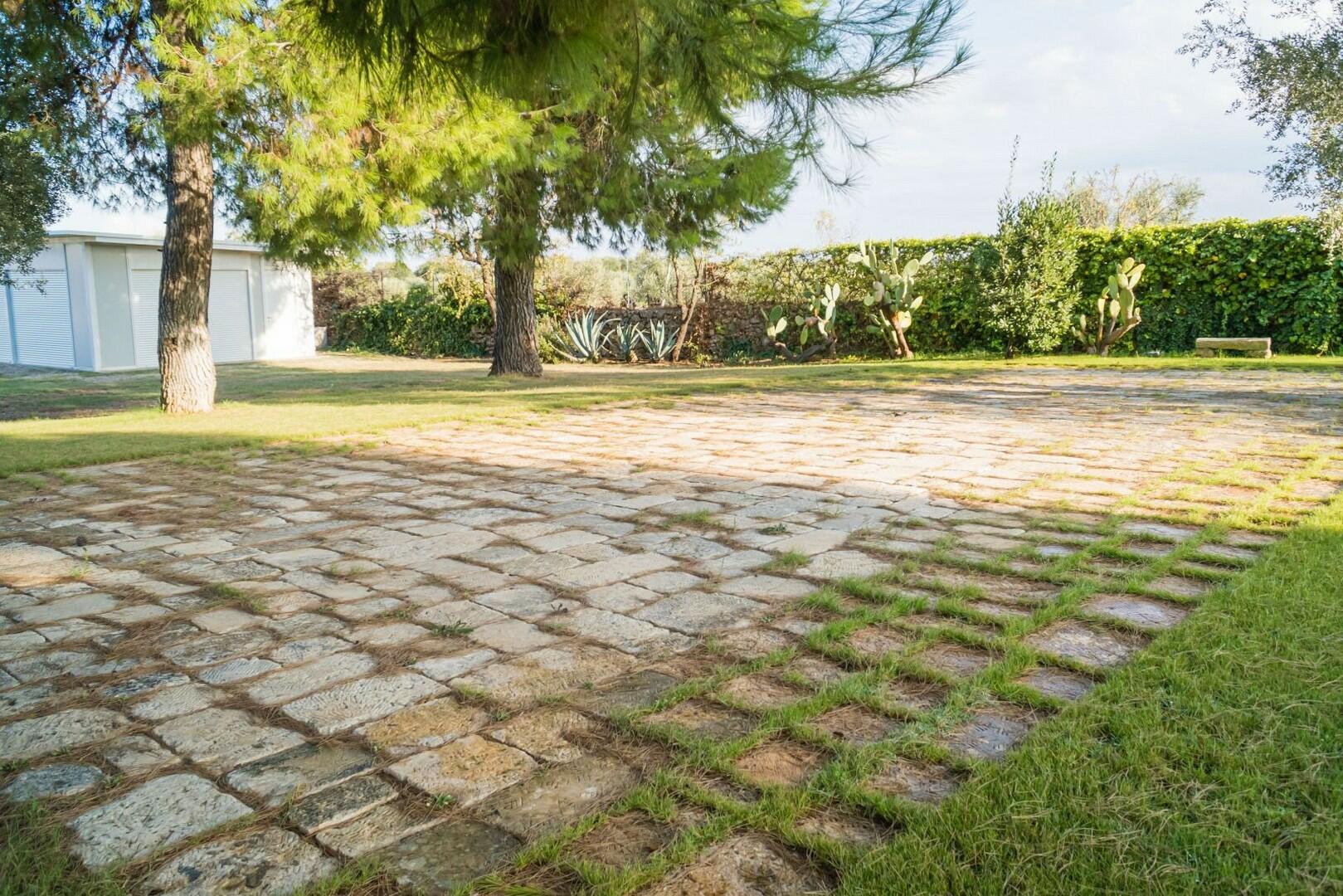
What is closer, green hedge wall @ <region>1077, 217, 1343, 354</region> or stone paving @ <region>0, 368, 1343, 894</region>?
stone paving @ <region>0, 368, 1343, 894</region>

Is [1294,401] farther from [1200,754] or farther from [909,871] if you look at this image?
[909,871]

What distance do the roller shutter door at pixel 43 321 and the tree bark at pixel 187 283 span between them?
1340 cm

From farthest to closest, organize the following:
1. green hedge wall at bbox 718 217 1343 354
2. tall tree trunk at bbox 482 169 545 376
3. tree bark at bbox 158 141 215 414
→ green hedge wall at bbox 718 217 1343 354
tall tree trunk at bbox 482 169 545 376
tree bark at bbox 158 141 215 414

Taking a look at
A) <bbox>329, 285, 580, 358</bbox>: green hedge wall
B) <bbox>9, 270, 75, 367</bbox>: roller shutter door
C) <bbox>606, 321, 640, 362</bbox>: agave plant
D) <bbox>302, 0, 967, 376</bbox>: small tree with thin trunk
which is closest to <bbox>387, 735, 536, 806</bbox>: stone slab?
<bbox>302, 0, 967, 376</bbox>: small tree with thin trunk

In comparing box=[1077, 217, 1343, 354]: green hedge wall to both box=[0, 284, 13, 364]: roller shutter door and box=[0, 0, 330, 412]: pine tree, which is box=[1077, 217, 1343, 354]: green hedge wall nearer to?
box=[0, 0, 330, 412]: pine tree

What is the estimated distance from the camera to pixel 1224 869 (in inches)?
59.8

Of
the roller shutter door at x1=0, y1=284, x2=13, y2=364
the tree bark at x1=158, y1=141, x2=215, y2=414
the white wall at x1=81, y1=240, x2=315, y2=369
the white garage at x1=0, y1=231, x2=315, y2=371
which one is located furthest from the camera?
the roller shutter door at x1=0, y1=284, x2=13, y2=364

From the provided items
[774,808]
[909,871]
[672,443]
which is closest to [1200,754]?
[909,871]

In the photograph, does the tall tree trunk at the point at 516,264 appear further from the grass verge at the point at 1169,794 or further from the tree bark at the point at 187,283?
the grass verge at the point at 1169,794

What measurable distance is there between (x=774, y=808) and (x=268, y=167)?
738 cm

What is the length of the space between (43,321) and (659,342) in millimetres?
14577

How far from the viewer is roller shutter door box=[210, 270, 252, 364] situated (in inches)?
854

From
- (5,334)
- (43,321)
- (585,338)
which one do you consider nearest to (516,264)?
(585,338)

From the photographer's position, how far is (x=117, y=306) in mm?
19703
